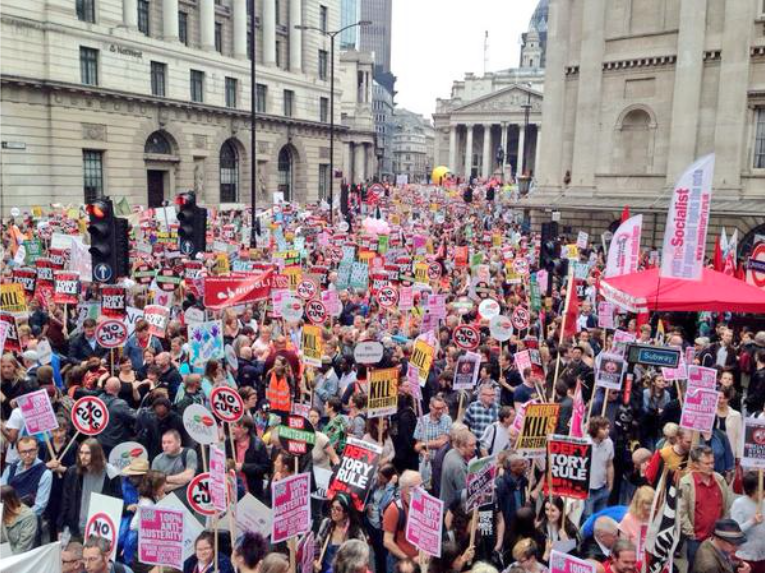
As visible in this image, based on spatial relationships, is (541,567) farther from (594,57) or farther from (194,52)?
(194,52)

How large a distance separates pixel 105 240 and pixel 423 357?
697 cm

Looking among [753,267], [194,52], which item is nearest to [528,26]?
[194,52]

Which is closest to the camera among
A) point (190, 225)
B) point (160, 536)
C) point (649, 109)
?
point (160, 536)

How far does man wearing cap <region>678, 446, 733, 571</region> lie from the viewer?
6973 mm

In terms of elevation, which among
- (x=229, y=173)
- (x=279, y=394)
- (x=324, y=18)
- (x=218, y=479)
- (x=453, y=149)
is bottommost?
(x=279, y=394)

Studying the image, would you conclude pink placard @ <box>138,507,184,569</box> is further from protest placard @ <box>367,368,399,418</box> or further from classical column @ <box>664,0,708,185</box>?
classical column @ <box>664,0,708,185</box>

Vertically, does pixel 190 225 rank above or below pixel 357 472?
above

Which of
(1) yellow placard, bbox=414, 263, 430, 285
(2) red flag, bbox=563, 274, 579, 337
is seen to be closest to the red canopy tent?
(2) red flag, bbox=563, 274, 579, 337

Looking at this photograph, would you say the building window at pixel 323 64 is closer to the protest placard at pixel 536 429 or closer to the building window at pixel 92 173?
the building window at pixel 92 173

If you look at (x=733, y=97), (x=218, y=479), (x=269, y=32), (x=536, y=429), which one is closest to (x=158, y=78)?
(x=269, y=32)

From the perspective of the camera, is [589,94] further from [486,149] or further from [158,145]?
[486,149]

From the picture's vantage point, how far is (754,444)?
22.9ft

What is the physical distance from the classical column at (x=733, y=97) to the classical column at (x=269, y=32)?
32327mm

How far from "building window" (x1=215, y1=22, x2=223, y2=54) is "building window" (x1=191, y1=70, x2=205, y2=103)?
2844mm
